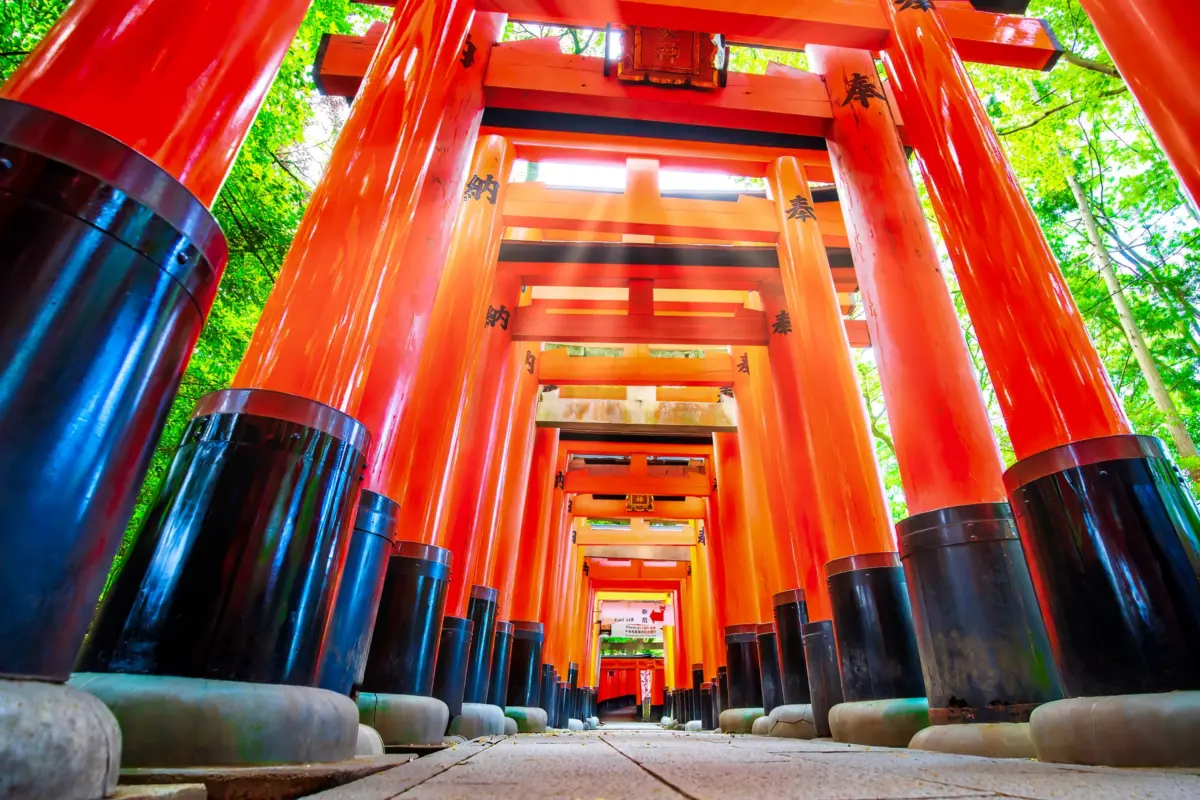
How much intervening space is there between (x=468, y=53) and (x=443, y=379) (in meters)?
2.30

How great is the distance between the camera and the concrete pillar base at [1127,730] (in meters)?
1.53

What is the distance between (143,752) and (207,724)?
116 mm

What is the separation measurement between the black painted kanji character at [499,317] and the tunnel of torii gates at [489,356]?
35mm

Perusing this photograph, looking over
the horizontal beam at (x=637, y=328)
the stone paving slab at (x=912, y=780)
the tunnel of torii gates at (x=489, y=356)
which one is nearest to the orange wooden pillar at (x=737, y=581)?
the tunnel of torii gates at (x=489, y=356)

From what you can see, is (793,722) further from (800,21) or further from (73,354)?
(73,354)

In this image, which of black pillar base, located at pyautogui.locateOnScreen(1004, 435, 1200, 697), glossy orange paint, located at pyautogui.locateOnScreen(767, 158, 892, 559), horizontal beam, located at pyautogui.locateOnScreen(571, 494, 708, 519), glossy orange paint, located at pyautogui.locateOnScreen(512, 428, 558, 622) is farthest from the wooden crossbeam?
horizontal beam, located at pyautogui.locateOnScreen(571, 494, 708, 519)

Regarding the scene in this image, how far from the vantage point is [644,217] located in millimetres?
6293

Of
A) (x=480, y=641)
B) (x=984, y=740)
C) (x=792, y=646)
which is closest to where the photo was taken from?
(x=984, y=740)

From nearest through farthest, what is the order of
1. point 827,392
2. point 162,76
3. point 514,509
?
point 162,76 → point 827,392 → point 514,509

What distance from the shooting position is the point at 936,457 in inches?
118

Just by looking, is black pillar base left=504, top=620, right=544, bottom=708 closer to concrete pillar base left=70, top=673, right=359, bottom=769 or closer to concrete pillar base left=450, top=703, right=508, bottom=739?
concrete pillar base left=450, top=703, right=508, bottom=739

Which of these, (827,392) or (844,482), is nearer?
(844,482)

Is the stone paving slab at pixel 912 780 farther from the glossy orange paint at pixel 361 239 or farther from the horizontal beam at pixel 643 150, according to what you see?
the horizontal beam at pixel 643 150

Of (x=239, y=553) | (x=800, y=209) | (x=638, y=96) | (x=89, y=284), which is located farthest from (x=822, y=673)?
(x=89, y=284)
